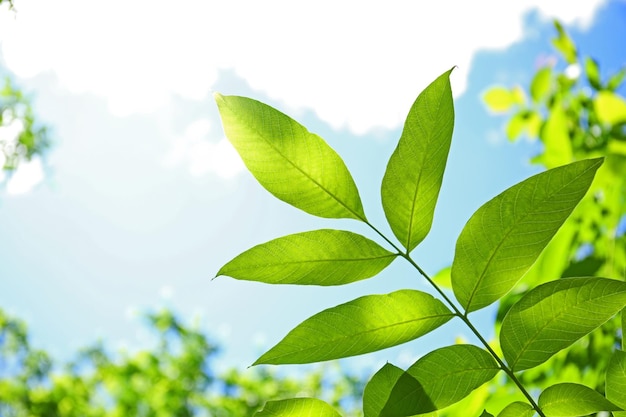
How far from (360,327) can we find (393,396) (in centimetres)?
8

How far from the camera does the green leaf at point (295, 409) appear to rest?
23.7 inches

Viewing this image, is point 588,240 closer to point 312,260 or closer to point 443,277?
point 443,277

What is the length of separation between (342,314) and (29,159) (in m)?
15.3

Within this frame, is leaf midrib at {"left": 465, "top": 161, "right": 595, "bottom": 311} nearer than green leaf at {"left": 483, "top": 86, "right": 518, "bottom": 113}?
Yes

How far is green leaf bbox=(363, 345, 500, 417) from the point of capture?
58 cm

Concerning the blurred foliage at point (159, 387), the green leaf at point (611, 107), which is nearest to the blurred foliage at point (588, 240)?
the green leaf at point (611, 107)

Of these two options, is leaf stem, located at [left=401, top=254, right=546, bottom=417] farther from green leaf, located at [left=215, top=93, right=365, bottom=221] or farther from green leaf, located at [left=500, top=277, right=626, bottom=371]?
green leaf, located at [left=215, top=93, right=365, bottom=221]

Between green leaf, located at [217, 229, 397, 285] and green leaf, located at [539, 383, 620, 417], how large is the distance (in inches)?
9.4

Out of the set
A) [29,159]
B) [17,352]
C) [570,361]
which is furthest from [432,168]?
[17,352]

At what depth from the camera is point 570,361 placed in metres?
1.82

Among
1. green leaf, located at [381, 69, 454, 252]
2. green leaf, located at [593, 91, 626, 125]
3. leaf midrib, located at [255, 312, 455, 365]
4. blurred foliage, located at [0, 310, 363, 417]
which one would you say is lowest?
leaf midrib, located at [255, 312, 455, 365]

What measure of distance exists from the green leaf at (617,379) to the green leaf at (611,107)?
1.68 meters

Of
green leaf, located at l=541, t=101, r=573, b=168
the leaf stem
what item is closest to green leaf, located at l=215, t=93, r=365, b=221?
the leaf stem

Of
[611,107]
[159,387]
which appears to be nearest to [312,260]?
[611,107]
